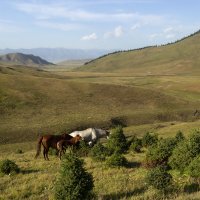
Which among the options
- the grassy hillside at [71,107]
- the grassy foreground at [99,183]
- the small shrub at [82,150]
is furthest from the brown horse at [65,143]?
the grassy hillside at [71,107]

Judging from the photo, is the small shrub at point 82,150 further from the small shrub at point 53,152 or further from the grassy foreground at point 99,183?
the grassy foreground at point 99,183

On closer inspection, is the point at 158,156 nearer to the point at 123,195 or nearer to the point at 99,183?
the point at 99,183

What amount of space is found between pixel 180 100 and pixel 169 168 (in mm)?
68956

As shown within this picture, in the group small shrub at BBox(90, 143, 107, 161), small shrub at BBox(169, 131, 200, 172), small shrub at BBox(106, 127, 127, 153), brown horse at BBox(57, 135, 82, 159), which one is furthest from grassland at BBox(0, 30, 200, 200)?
small shrub at BBox(106, 127, 127, 153)

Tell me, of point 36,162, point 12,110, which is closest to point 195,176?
point 36,162

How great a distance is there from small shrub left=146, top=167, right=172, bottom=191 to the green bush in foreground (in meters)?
2.78

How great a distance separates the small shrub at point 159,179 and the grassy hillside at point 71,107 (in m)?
37.9

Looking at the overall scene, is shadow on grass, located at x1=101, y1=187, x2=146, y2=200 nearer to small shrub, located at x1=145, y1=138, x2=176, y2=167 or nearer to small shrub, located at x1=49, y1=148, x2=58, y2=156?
small shrub, located at x1=145, y1=138, x2=176, y2=167

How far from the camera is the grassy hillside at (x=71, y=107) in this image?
59.8m

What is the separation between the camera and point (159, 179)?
1686 cm

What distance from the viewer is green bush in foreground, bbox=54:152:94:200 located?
15455mm

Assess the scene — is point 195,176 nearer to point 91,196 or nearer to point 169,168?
point 169,168

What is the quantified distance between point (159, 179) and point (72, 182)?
3.82m

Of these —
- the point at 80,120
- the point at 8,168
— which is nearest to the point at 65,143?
the point at 8,168
